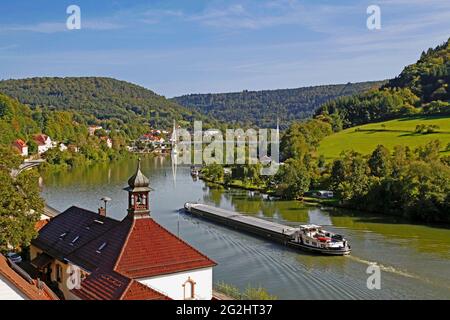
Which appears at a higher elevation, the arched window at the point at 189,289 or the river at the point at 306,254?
the arched window at the point at 189,289

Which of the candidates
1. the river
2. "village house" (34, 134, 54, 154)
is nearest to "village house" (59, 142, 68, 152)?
"village house" (34, 134, 54, 154)

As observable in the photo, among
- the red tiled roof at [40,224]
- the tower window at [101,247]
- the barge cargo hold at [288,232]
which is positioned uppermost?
the tower window at [101,247]

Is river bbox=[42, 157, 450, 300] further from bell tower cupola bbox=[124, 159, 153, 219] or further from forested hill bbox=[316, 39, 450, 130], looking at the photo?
forested hill bbox=[316, 39, 450, 130]

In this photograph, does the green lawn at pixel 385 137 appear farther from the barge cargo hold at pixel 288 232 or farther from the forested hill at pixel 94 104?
the forested hill at pixel 94 104

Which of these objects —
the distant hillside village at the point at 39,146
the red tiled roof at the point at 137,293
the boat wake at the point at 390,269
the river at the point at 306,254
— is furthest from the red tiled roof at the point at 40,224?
the distant hillside village at the point at 39,146

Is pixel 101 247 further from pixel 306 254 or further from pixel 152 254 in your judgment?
pixel 306 254

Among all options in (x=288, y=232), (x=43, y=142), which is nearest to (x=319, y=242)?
(x=288, y=232)
